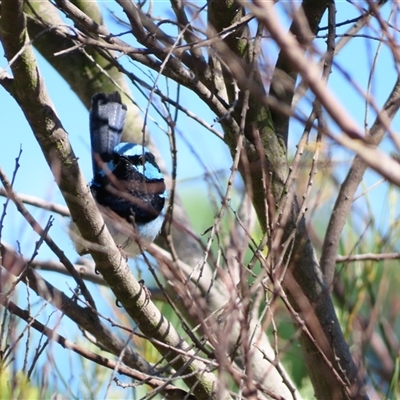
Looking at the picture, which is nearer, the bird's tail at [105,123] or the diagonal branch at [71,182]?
the diagonal branch at [71,182]

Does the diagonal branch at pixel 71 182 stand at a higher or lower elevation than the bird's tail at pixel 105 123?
lower

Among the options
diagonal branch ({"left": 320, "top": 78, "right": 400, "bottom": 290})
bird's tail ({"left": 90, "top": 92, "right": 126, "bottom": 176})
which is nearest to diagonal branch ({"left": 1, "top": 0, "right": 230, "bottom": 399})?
diagonal branch ({"left": 320, "top": 78, "right": 400, "bottom": 290})

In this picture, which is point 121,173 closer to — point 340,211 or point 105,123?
point 105,123

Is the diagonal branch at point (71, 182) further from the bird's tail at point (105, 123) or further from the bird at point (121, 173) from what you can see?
the bird's tail at point (105, 123)

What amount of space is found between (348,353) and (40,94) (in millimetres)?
1718

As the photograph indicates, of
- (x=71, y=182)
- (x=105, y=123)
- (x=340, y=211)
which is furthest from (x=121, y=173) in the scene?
(x=71, y=182)

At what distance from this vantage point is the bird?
14.2ft

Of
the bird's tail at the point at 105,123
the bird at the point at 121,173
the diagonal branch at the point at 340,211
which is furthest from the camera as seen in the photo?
the bird's tail at the point at 105,123

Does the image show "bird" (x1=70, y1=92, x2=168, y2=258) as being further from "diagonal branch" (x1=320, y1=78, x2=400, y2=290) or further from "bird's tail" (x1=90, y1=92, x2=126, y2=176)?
"diagonal branch" (x1=320, y1=78, x2=400, y2=290)

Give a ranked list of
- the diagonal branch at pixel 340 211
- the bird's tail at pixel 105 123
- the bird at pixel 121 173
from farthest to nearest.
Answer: the bird's tail at pixel 105 123 < the bird at pixel 121 173 < the diagonal branch at pixel 340 211

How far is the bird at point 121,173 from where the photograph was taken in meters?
4.32

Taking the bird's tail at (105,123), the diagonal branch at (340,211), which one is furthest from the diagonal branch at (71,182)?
the bird's tail at (105,123)

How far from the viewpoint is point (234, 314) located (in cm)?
186

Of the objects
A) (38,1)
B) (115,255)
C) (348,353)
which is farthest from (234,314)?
(38,1)
